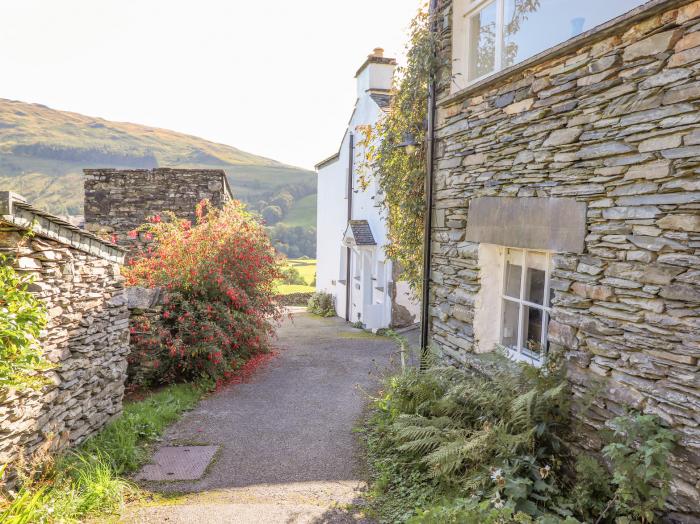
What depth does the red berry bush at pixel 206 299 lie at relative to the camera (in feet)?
27.2

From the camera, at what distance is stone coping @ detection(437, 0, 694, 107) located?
10.7 ft

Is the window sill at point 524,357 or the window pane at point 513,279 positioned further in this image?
the window pane at point 513,279

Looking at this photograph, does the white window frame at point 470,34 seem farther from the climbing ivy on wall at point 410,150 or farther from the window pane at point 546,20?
the climbing ivy on wall at point 410,150

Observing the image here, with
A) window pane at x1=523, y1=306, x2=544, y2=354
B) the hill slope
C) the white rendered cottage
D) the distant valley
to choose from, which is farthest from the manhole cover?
the hill slope

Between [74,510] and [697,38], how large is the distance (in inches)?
230

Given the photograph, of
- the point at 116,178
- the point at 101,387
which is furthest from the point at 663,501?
the point at 116,178

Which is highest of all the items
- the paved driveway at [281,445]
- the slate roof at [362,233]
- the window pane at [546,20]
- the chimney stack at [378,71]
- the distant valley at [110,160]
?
the distant valley at [110,160]

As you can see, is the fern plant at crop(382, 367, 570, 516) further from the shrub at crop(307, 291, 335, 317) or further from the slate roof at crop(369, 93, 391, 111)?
the shrub at crop(307, 291, 335, 317)

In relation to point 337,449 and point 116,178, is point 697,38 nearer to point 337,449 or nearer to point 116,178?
point 337,449

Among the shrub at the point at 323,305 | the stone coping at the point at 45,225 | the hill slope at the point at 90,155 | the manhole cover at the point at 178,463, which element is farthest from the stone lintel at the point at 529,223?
the hill slope at the point at 90,155

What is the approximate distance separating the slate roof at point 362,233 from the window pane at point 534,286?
30.6 feet

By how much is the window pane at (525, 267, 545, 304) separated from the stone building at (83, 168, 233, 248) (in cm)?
969

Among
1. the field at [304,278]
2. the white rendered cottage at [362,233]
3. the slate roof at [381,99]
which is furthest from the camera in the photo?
the field at [304,278]

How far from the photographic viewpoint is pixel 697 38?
307 cm
